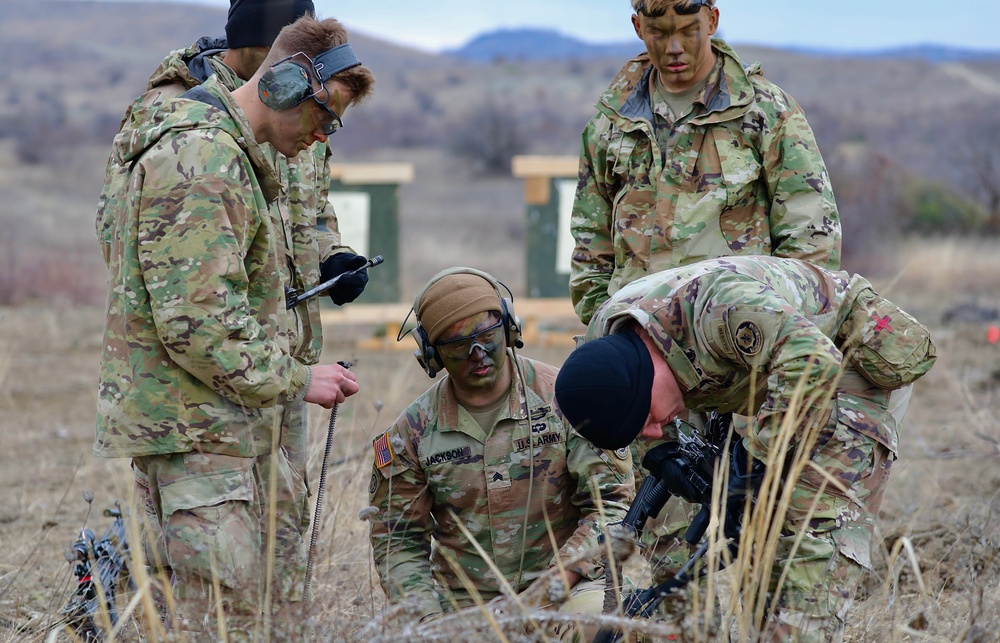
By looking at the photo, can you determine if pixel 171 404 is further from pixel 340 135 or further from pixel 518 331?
pixel 340 135

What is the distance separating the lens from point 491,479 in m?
3.64

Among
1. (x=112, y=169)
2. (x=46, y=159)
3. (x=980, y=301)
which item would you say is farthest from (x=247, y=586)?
(x=46, y=159)

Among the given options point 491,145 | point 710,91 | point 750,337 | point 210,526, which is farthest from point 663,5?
point 491,145

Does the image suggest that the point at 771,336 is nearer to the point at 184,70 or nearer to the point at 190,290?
the point at 190,290

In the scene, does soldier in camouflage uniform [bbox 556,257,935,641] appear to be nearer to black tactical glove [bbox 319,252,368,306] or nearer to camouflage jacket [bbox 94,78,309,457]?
camouflage jacket [bbox 94,78,309,457]

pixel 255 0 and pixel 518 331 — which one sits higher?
pixel 255 0

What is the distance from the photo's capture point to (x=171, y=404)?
3.11m

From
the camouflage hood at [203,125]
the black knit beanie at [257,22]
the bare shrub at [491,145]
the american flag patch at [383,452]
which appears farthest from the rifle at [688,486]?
the bare shrub at [491,145]

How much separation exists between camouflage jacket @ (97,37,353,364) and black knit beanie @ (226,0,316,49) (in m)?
0.12

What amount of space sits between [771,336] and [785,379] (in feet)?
0.36

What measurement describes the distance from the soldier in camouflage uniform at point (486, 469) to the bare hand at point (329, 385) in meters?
0.30

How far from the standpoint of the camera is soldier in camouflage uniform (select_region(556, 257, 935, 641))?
9.06 feet

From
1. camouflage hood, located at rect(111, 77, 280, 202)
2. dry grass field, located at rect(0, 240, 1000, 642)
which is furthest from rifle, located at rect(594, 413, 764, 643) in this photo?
camouflage hood, located at rect(111, 77, 280, 202)

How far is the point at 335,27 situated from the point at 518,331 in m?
1.10
